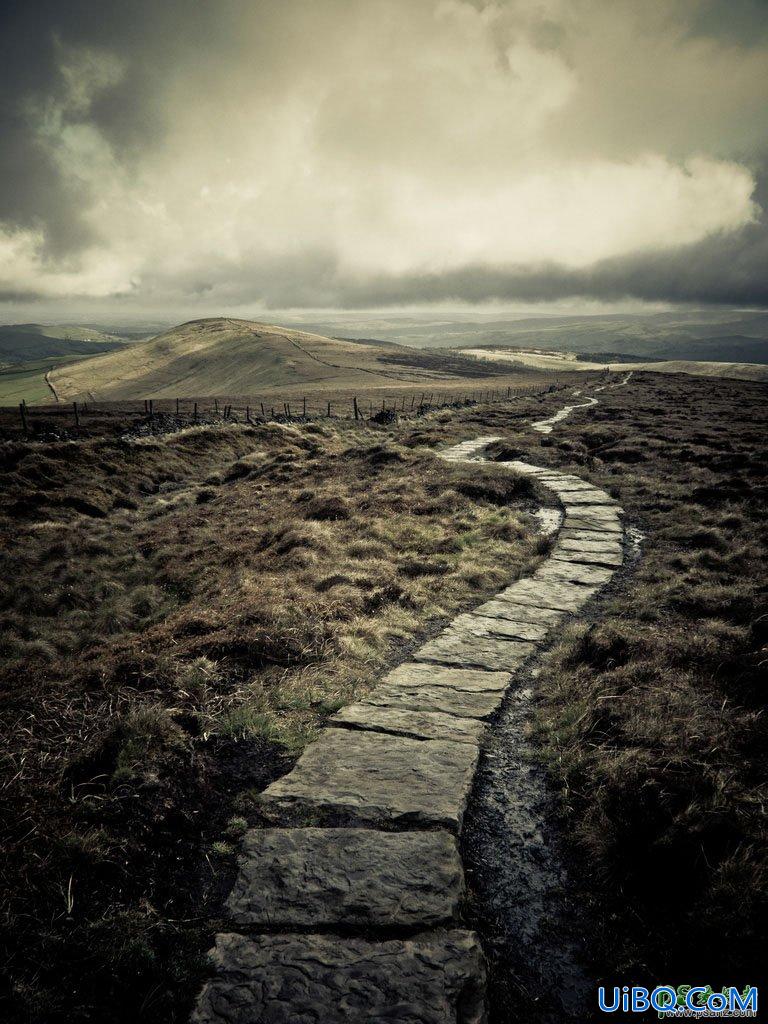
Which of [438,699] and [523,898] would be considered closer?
[523,898]

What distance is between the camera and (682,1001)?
2529 millimetres

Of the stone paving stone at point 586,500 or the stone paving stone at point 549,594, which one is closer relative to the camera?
the stone paving stone at point 549,594

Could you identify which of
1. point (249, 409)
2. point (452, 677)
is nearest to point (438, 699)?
point (452, 677)

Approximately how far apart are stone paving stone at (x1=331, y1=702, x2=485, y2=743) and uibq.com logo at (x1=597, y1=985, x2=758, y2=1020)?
2078 mm

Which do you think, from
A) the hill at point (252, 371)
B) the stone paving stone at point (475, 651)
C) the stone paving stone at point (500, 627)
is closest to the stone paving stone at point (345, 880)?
the stone paving stone at point (475, 651)

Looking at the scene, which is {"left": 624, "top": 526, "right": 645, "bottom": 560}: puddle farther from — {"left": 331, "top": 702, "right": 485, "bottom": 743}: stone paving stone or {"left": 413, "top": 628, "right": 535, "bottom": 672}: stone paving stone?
{"left": 331, "top": 702, "right": 485, "bottom": 743}: stone paving stone

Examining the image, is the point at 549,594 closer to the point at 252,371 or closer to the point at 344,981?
the point at 344,981

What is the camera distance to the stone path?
2.53 m

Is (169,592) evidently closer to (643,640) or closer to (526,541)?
(526,541)

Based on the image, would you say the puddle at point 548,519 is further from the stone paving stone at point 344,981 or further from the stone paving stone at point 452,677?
the stone paving stone at point 344,981

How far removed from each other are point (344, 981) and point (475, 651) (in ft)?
13.1

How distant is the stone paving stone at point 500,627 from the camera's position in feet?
21.9

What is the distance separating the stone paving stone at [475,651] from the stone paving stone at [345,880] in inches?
103

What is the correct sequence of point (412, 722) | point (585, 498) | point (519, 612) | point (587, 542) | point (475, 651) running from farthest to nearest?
1. point (585, 498)
2. point (587, 542)
3. point (519, 612)
4. point (475, 651)
5. point (412, 722)
